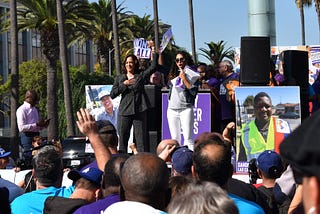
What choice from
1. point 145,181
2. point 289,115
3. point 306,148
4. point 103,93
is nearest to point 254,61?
point 289,115

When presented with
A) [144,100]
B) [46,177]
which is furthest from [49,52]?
[46,177]

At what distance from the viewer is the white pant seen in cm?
1016

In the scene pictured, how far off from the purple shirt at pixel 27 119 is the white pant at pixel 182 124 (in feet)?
11.8

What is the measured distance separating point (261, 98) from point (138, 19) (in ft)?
148

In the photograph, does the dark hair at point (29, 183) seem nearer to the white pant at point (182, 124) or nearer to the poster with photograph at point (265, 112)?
the white pant at point (182, 124)

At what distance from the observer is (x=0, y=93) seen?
47.3m

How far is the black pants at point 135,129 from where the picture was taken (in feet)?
34.0

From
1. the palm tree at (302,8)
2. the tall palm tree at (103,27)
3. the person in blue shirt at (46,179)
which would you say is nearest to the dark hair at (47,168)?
the person in blue shirt at (46,179)

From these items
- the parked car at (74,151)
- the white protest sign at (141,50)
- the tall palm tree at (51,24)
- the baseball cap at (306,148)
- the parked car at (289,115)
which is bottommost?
the parked car at (74,151)

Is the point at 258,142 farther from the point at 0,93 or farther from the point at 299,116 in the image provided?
the point at 0,93

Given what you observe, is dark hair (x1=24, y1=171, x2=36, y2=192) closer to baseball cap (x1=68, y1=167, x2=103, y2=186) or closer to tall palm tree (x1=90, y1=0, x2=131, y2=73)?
baseball cap (x1=68, y1=167, x2=103, y2=186)

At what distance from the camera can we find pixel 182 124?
10.2 metres

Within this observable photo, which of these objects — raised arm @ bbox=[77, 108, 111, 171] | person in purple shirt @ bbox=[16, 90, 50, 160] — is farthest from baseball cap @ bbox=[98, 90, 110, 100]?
raised arm @ bbox=[77, 108, 111, 171]

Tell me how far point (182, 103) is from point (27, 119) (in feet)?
12.9
